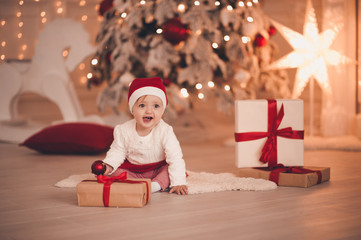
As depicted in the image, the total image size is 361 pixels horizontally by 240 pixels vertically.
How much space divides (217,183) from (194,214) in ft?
1.63

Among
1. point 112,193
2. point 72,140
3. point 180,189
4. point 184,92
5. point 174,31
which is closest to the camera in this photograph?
point 112,193

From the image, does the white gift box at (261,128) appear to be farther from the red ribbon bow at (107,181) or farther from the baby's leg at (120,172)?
the red ribbon bow at (107,181)

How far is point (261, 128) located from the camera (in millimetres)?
2355

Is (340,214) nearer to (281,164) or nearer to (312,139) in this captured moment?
(281,164)

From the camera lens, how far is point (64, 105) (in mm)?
3910

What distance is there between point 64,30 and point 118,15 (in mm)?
535

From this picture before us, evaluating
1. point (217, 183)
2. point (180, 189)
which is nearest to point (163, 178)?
point (180, 189)

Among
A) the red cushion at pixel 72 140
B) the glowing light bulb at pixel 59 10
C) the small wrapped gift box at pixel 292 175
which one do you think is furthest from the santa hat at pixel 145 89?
the glowing light bulb at pixel 59 10

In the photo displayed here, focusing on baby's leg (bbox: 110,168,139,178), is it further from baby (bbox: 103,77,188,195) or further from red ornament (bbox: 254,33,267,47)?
red ornament (bbox: 254,33,267,47)

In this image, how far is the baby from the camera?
213 cm

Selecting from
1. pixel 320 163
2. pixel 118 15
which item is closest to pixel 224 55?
pixel 118 15

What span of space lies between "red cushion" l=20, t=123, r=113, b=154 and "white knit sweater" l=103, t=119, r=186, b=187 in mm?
974

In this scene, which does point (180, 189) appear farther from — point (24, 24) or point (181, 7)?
point (24, 24)

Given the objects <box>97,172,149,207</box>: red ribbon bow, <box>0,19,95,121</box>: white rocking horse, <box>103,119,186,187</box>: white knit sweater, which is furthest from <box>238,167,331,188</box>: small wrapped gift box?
<box>0,19,95,121</box>: white rocking horse
